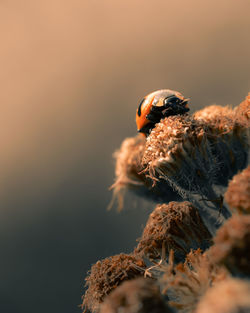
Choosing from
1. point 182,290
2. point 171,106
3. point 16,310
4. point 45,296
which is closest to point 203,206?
point 171,106

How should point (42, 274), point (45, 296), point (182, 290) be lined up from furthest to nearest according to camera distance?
point (42, 274), point (45, 296), point (182, 290)

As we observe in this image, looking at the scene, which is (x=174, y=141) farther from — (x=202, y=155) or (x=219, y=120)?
(x=219, y=120)

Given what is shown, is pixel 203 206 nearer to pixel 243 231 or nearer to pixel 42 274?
pixel 243 231

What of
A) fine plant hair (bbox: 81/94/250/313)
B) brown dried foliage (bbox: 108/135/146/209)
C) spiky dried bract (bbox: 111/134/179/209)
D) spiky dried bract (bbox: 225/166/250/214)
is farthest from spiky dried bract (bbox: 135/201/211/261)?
brown dried foliage (bbox: 108/135/146/209)

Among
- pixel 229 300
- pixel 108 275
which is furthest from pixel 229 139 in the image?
pixel 229 300

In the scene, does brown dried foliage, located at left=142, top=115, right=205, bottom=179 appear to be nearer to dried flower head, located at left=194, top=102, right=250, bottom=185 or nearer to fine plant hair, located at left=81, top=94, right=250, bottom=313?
fine plant hair, located at left=81, top=94, right=250, bottom=313

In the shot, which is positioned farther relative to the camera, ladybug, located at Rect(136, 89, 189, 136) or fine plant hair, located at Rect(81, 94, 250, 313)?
ladybug, located at Rect(136, 89, 189, 136)

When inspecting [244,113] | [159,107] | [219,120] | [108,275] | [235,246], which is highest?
[159,107]
